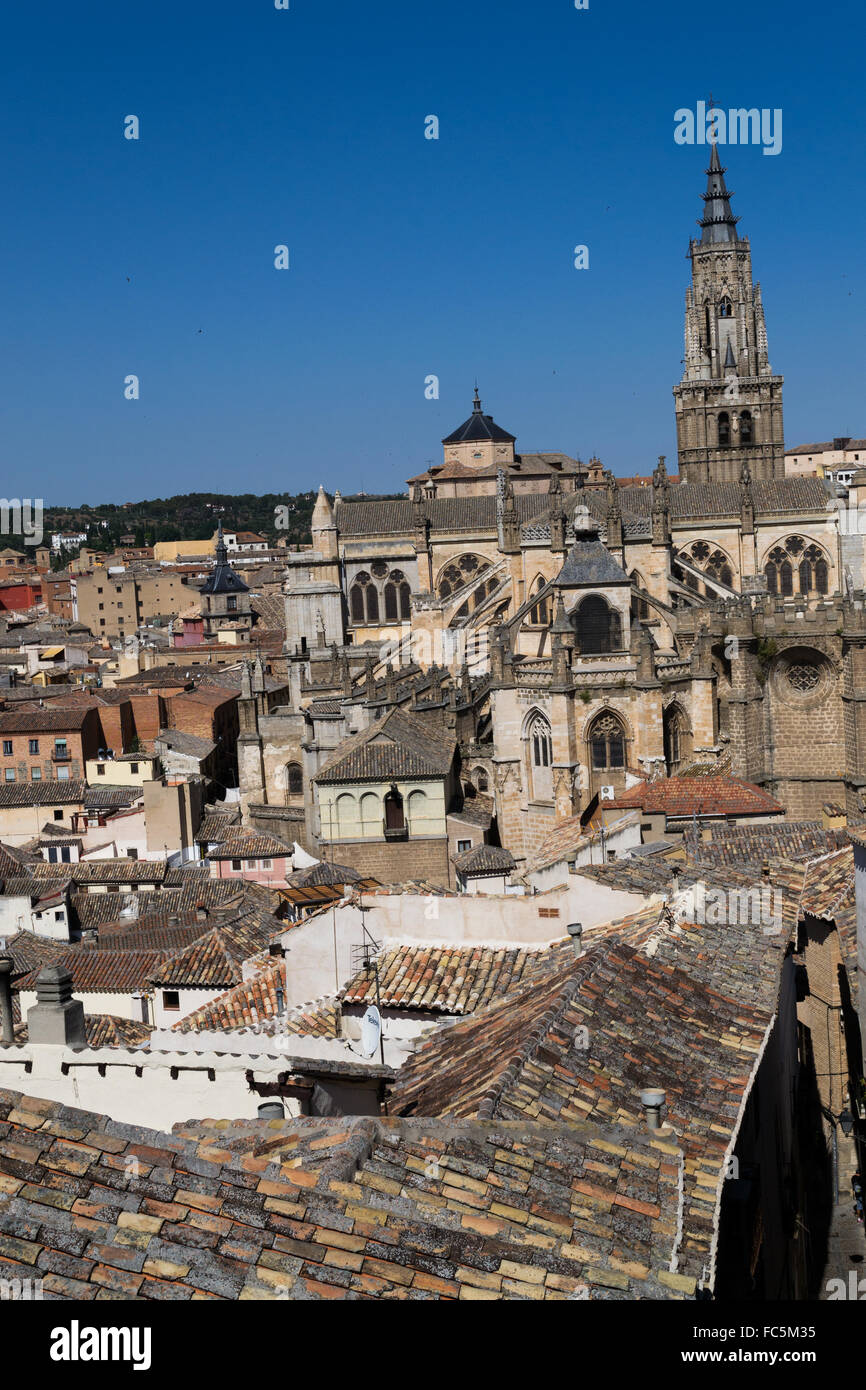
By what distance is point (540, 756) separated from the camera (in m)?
40.2

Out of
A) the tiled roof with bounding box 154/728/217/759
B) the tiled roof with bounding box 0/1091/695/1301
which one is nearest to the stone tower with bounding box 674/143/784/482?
the tiled roof with bounding box 154/728/217/759

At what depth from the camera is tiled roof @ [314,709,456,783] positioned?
121 ft

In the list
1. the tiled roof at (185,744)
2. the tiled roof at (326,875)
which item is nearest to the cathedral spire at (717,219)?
the tiled roof at (185,744)

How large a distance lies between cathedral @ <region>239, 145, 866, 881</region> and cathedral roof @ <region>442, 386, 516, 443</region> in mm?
19058

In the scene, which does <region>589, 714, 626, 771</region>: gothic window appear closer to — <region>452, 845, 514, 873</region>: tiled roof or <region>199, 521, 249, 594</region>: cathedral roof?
<region>452, 845, 514, 873</region>: tiled roof

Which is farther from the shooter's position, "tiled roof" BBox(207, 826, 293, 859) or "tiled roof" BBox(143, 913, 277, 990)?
"tiled roof" BBox(207, 826, 293, 859)

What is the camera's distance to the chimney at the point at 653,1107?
894 centimetres

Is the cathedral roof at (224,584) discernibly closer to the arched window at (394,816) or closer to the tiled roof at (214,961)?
the arched window at (394,816)

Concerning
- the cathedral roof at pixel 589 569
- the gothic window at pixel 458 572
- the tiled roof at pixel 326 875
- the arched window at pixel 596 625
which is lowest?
the tiled roof at pixel 326 875

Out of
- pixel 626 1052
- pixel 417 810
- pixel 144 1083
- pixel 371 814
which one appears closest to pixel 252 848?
pixel 371 814

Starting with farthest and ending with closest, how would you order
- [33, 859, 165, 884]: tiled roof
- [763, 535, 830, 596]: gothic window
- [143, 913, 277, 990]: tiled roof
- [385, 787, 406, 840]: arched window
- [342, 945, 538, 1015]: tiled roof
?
[763, 535, 830, 596]: gothic window → [33, 859, 165, 884]: tiled roof → [385, 787, 406, 840]: arched window → [143, 913, 277, 990]: tiled roof → [342, 945, 538, 1015]: tiled roof

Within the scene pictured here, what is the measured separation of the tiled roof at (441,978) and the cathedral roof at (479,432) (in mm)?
69540

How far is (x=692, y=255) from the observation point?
8169cm

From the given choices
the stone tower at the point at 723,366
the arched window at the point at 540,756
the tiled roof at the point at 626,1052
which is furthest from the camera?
the stone tower at the point at 723,366
